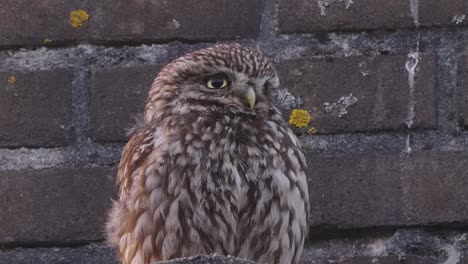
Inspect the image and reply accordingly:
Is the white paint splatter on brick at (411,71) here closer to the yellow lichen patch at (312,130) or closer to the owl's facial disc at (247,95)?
the yellow lichen patch at (312,130)

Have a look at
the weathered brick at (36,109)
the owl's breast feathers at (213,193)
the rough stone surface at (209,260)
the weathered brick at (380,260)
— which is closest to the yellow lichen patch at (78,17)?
the weathered brick at (36,109)

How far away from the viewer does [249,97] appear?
325cm

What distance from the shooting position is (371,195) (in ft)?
10.5

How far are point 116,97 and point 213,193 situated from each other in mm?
304

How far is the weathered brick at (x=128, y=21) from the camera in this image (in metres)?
3.30

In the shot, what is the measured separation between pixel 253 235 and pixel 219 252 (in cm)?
8

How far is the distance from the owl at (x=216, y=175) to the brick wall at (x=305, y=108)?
2.2 inches

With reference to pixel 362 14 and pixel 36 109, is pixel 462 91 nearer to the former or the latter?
pixel 362 14

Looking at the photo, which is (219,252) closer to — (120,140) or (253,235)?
(253,235)

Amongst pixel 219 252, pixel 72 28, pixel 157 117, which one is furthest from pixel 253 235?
pixel 72 28

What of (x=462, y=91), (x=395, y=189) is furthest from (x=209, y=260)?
(x=462, y=91)

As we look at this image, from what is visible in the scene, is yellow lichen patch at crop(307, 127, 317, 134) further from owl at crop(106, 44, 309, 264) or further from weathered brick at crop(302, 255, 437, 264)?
weathered brick at crop(302, 255, 437, 264)

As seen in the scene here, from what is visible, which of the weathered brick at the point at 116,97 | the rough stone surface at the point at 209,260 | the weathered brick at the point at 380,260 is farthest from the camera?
the weathered brick at the point at 116,97

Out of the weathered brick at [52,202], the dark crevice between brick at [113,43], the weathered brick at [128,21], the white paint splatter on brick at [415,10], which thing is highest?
the white paint splatter on brick at [415,10]
